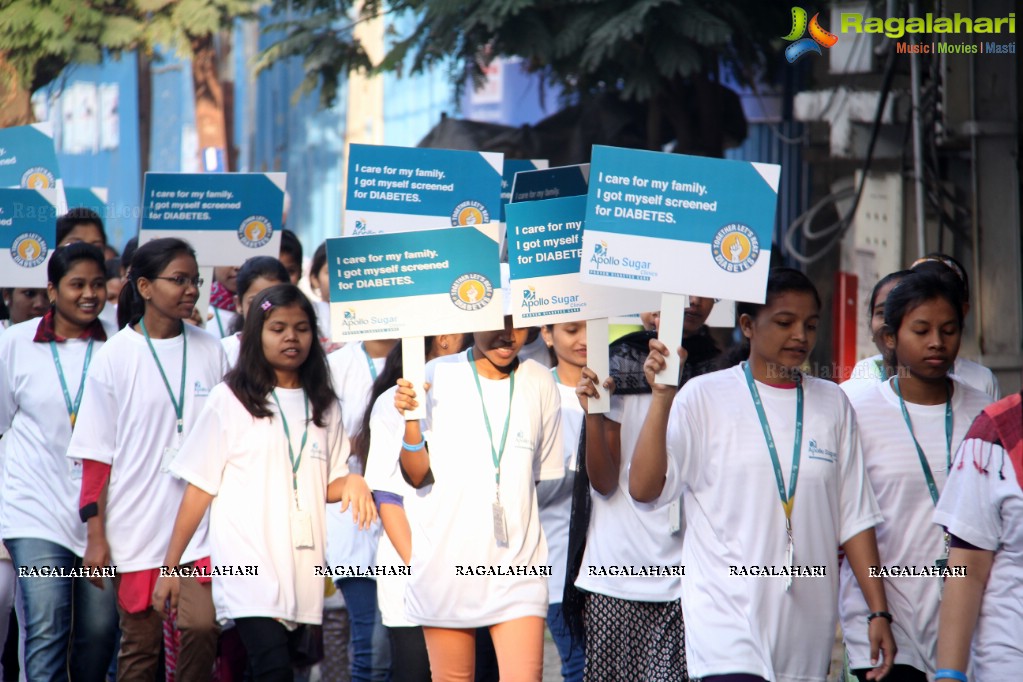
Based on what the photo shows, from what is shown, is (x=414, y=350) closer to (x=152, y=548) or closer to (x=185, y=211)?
(x=152, y=548)

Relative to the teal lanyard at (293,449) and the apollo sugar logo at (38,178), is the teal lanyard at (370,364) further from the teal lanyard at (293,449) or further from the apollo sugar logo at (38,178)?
the apollo sugar logo at (38,178)

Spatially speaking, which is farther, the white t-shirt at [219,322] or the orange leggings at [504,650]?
the white t-shirt at [219,322]

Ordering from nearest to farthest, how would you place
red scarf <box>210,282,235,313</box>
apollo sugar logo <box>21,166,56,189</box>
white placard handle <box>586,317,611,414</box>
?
white placard handle <box>586,317,611,414</box> → apollo sugar logo <box>21,166,56,189</box> → red scarf <box>210,282,235,313</box>

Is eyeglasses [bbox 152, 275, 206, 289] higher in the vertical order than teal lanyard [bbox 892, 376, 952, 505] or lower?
higher

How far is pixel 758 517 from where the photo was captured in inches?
187

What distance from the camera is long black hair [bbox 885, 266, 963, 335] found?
502 cm

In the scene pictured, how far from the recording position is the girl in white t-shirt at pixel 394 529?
550 centimetres

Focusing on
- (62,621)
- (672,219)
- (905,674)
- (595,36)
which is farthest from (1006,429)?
(595,36)

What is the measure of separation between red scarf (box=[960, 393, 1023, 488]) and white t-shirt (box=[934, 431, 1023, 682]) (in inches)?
0.6

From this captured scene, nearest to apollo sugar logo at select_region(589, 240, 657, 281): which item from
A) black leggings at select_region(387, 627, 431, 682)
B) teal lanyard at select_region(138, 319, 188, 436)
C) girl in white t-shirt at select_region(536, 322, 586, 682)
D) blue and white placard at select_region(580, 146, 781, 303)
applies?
blue and white placard at select_region(580, 146, 781, 303)

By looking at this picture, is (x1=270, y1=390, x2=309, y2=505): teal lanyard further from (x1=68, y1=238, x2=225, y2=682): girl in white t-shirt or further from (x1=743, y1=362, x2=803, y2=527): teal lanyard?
(x1=743, y1=362, x2=803, y2=527): teal lanyard

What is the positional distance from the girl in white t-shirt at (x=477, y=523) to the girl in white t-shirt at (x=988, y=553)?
1.66 metres

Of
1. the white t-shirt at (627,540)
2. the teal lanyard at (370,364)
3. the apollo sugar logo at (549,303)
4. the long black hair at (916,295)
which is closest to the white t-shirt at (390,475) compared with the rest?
the apollo sugar logo at (549,303)

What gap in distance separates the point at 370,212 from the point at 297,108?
58.4 ft
